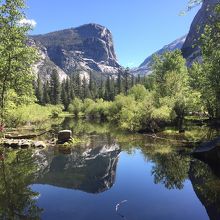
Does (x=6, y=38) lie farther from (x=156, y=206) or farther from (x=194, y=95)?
(x=194, y=95)

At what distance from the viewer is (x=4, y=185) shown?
19516 millimetres

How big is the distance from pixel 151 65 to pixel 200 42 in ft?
185

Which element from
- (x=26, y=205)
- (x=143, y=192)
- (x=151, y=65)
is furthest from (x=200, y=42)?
(x=151, y=65)

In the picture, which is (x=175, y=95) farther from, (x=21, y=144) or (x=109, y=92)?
(x=109, y=92)

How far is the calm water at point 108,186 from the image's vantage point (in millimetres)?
15312

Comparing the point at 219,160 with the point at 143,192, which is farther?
the point at 219,160

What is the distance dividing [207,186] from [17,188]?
1114 centimetres

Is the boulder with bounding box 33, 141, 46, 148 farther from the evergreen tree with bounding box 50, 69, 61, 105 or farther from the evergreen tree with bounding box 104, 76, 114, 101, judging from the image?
the evergreen tree with bounding box 50, 69, 61, 105

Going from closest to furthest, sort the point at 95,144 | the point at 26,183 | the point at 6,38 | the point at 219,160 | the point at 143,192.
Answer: the point at 143,192 < the point at 26,183 < the point at 219,160 < the point at 6,38 < the point at 95,144

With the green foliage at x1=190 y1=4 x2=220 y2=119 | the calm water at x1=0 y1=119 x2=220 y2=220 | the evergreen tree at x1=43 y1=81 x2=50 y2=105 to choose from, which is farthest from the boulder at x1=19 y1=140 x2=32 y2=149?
the evergreen tree at x1=43 y1=81 x2=50 y2=105

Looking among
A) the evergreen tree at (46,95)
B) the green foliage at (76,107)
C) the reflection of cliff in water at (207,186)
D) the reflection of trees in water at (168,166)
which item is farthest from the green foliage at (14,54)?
the evergreen tree at (46,95)

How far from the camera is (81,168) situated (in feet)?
81.9

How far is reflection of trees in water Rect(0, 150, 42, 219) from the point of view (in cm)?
1502

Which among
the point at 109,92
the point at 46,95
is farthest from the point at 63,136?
the point at 109,92
